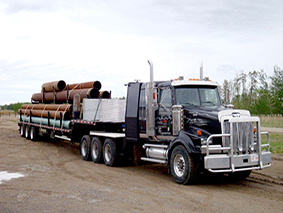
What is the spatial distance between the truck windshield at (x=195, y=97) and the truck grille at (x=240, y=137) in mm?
1426

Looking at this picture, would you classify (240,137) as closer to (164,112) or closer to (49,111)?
(164,112)

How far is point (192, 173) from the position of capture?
31.3 ft

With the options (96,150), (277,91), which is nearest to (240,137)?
(96,150)

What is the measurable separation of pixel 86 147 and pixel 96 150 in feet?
2.34

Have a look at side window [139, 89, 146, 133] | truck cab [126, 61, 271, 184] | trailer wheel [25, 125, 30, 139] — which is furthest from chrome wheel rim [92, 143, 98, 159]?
trailer wheel [25, 125, 30, 139]

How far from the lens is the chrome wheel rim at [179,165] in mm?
9898

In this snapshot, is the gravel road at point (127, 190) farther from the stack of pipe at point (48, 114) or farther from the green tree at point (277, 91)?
the green tree at point (277, 91)

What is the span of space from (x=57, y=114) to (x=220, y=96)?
9284 mm

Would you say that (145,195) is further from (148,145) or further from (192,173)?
(148,145)

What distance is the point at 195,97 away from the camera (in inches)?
422

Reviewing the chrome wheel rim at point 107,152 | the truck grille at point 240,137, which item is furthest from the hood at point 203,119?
the chrome wheel rim at point 107,152

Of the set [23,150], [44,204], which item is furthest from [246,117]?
[23,150]

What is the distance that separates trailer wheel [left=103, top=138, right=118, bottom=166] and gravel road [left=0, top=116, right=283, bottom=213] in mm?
291

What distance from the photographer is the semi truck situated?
30.8 feet
